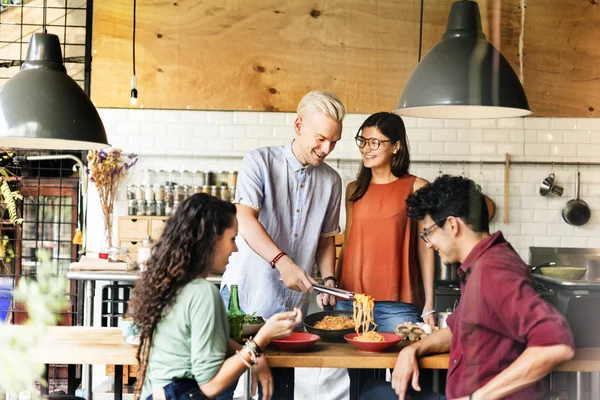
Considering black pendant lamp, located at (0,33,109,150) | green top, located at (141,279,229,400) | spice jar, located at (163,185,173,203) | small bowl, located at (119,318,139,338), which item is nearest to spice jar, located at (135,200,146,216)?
spice jar, located at (163,185,173,203)

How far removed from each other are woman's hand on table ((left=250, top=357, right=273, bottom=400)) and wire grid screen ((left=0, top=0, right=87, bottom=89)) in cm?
370

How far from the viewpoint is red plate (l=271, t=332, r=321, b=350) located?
2.37m

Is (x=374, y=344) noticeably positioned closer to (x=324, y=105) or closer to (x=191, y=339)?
(x=191, y=339)

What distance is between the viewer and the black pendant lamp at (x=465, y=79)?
1480 mm

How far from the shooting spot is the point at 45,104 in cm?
272

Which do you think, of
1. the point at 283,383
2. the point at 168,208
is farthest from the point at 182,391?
the point at 168,208

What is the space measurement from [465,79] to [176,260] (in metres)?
0.93

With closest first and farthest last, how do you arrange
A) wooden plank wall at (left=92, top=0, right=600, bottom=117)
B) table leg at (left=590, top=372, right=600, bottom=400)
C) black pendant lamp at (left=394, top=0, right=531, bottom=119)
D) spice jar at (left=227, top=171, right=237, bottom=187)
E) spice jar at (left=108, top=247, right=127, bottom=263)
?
table leg at (left=590, top=372, right=600, bottom=400) < black pendant lamp at (left=394, top=0, right=531, bottom=119) < spice jar at (left=108, top=247, right=127, bottom=263) < spice jar at (left=227, top=171, right=237, bottom=187) < wooden plank wall at (left=92, top=0, right=600, bottom=117)

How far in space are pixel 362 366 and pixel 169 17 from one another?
391 centimetres

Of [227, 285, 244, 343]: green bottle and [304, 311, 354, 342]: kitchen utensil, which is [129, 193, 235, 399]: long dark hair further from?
[304, 311, 354, 342]: kitchen utensil

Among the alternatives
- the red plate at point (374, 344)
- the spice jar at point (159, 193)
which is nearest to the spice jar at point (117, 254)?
the spice jar at point (159, 193)

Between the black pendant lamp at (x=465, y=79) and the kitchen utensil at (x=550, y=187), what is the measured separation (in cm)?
22

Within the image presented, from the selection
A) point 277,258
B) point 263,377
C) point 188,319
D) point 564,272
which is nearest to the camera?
point 564,272

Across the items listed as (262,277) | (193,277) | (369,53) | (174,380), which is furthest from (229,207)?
(369,53)
